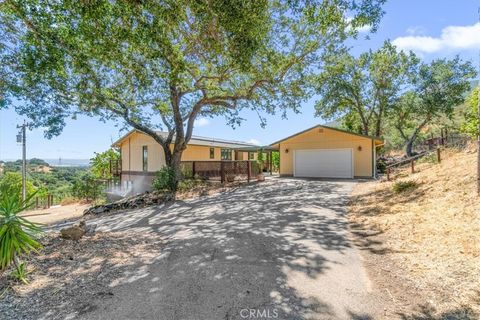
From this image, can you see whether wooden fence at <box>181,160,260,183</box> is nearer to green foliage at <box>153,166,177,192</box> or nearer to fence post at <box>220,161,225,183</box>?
fence post at <box>220,161,225,183</box>

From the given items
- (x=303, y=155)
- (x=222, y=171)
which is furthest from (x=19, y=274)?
(x=303, y=155)

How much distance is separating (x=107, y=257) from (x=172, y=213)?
428 centimetres

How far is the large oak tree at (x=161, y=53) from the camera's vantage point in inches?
246

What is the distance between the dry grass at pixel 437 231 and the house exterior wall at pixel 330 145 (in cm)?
941

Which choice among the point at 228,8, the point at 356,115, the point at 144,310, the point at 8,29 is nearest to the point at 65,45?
the point at 8,29

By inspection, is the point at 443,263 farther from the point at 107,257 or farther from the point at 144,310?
the point at 107,257

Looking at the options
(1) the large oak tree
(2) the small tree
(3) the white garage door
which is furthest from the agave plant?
(2) the small tree

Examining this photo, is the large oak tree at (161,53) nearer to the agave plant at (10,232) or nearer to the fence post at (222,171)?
the fence post at (222,171)

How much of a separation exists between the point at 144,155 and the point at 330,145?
1322cm

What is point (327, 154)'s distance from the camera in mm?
19250

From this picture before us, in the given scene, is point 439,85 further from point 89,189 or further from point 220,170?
point 89,189

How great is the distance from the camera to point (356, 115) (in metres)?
25.7

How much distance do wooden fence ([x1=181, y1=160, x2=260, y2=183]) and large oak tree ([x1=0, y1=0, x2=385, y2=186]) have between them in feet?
7.83

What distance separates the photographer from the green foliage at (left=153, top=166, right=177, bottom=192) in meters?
13.0
